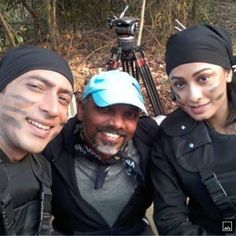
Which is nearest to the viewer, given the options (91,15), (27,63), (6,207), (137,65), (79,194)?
(6,207)

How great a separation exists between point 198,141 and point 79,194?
628mm

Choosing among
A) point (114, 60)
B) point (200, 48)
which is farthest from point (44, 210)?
point (114, 60)

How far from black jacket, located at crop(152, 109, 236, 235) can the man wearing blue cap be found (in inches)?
5.2

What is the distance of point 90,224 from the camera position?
2.50m

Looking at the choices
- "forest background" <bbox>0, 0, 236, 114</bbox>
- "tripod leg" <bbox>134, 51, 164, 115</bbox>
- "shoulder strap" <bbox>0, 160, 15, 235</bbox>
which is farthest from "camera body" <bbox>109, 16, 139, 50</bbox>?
"shoulder strap" <bbox>0, 160, 15, 235</bbox>

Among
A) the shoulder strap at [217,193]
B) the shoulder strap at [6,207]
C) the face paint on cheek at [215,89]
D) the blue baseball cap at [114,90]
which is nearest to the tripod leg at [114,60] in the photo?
the blue baseball cap at [114,90]

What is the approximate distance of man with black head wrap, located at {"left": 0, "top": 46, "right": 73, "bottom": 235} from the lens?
2104 mm

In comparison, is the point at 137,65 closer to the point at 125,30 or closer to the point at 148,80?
the point at 148,80

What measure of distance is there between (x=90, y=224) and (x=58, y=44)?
438cm

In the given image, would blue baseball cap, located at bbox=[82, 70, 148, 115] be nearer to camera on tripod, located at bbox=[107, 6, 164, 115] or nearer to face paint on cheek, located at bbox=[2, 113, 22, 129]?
face paint on cheek, located at bbox=[2, 113, 22, 129]

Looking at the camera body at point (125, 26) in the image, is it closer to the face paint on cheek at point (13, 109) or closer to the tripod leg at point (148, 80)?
the tripod leg at point (148, 80)

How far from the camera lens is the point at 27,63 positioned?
85.7 inches

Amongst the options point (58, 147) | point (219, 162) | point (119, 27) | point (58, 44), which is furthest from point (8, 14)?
point (219, 162)

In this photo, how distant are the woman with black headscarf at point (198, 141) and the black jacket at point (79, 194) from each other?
4.6 inches
